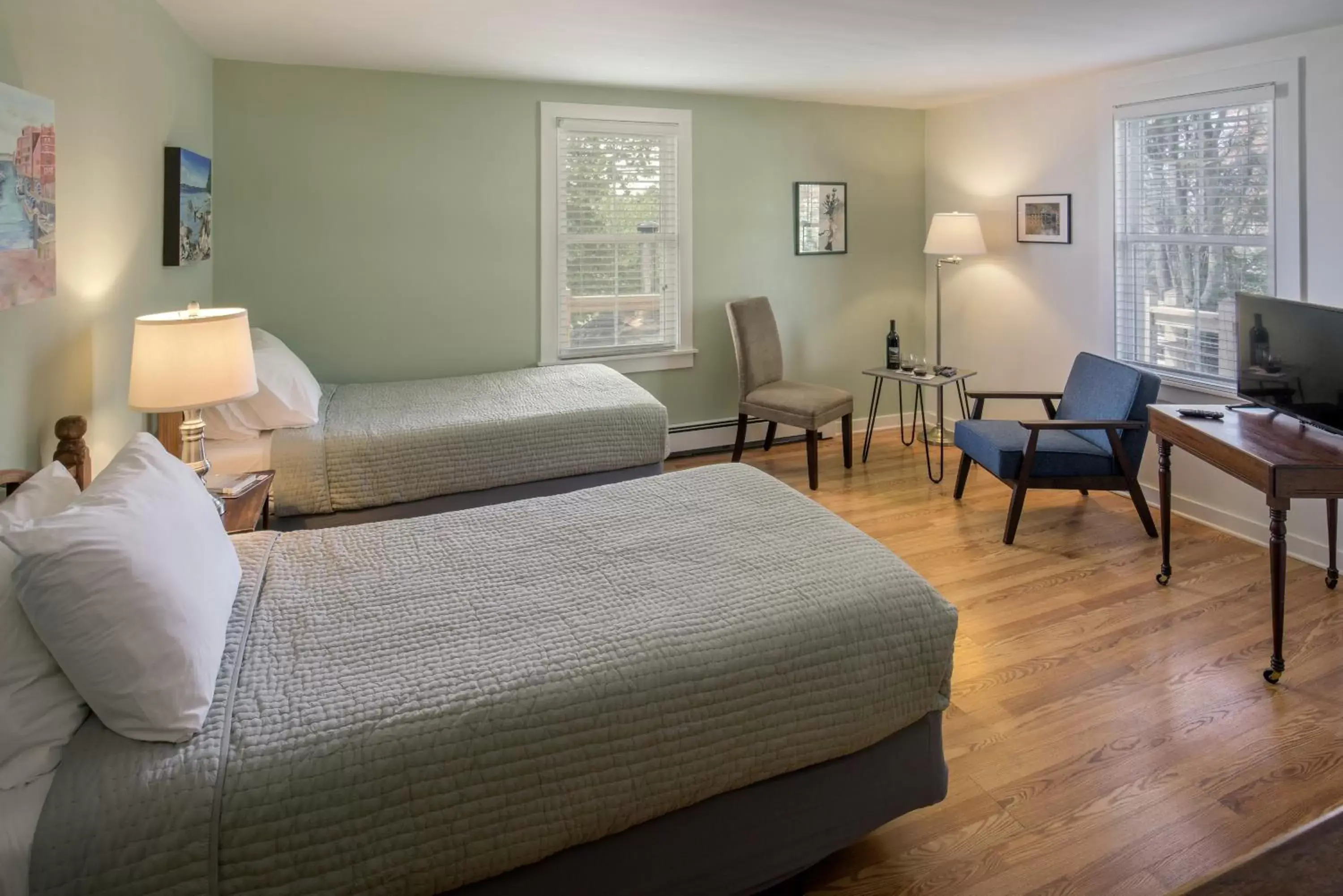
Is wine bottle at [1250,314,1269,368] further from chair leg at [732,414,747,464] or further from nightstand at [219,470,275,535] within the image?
nightstand at [219,470,275,535]

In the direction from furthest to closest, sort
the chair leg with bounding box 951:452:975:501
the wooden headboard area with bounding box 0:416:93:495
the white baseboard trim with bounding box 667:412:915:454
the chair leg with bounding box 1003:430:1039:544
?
the white baseboard trim with bounding box 667:412:915:454 → the chair leg with bounding box 951:452:975:501 → the chair leg with bounding box 1003:430:1039:544 → the wooden headboard area with bounding box 0:416:93:495

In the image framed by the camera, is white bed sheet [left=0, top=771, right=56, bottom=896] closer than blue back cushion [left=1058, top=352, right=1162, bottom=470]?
Yes

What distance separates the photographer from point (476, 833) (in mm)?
1424

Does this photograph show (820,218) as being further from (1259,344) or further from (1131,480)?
(1259,344)

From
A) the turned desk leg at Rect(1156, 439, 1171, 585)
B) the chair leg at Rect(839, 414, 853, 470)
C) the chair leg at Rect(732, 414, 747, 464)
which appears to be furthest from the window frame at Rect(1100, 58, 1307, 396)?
the chair leg at Rect(732, 414, 747, 464)

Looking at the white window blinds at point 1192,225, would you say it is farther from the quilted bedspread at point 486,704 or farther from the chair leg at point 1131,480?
the quilted bedspread at point 486,704

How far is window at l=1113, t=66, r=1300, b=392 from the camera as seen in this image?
3.82 m

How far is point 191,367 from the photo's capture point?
249 cm

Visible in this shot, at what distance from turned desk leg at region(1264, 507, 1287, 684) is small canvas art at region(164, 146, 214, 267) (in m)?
4.19

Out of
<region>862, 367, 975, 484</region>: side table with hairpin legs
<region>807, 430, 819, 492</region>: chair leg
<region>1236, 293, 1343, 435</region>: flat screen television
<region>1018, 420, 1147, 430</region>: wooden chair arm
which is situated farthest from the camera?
<region>862, 367, 975, 484</region>: side table with hairpin legs

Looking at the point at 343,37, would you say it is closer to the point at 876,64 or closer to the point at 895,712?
the point at 876,64

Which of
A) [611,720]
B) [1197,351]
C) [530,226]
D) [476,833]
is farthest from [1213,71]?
[476,833]

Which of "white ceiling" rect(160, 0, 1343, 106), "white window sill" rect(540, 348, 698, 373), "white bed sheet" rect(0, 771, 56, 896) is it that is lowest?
"white bed sheet" rect(0, 771, 56, 896)

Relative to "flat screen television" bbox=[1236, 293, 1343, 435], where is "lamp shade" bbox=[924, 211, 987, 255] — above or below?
above
